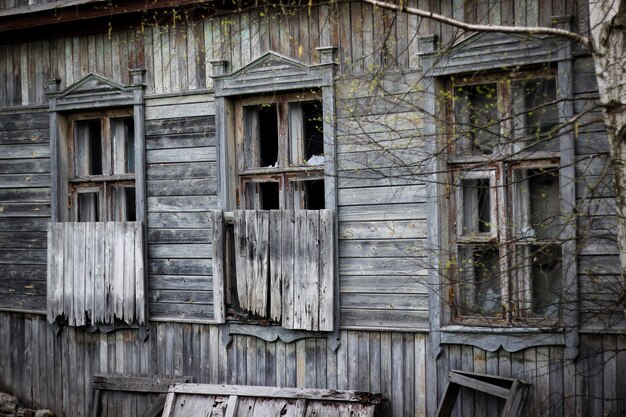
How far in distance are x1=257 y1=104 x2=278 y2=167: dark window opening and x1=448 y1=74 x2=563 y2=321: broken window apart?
1878mm

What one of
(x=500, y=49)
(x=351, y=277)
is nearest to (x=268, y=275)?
(x=351, y=277)

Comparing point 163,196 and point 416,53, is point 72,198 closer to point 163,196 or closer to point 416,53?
point 163,196

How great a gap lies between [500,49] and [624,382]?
2.83 meters

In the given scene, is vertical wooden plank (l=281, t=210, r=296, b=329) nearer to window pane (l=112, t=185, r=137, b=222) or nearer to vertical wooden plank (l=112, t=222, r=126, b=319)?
vertical wooden plank (l=112, t=222, r=126, b=319)

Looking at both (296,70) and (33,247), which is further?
(33,247)

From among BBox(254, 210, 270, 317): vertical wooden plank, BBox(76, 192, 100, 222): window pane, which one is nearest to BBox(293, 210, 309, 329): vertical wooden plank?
BBox(254, 210, 270, 317): vertical wooden plank

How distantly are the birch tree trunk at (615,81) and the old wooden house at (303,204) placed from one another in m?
0.90

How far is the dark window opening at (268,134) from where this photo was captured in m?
9.27

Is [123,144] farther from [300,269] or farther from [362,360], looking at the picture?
[362,360]

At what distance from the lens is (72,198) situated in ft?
34.1

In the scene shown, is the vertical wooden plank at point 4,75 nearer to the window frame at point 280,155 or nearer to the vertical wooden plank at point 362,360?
the window frame at point 280,155

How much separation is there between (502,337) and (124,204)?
4335 mm

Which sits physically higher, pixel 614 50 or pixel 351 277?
pixel 614 50

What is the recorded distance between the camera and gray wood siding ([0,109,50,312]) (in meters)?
10.4
